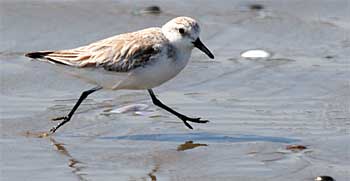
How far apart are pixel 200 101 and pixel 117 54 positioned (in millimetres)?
959

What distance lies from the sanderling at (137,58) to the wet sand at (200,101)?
0.64 feet

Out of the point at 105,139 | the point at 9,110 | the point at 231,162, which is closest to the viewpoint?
the point at 231,162

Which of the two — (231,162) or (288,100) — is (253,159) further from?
(288,100)

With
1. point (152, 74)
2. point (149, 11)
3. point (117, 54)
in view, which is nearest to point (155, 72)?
point (152, 74)

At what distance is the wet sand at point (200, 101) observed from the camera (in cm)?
598

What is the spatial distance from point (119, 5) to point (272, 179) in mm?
4630

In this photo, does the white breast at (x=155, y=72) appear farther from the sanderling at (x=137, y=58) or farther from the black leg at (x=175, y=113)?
the black leg at (x=175, y=113)

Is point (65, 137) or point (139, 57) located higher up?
point (139, 57)

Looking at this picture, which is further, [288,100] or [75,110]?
[288,100]

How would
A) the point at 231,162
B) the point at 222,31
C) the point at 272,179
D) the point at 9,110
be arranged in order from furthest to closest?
the point at 222,31, the point at 9,110, the point at 231,162, the point at 272,179

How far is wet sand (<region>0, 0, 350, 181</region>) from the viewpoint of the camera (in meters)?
5.98

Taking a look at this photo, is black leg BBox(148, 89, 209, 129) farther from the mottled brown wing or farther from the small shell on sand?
the small shell on sand

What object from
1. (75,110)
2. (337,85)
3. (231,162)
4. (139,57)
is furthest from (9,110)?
(337,85)

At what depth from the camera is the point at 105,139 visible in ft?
21.5
